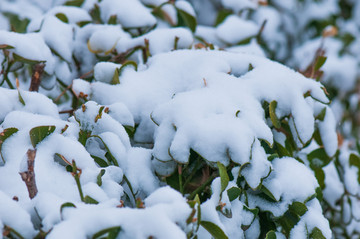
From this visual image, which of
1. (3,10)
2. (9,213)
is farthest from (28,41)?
(3,10)

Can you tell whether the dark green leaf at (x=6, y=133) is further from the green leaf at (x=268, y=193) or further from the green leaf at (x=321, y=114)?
the green leaf at (x=321, y=114)

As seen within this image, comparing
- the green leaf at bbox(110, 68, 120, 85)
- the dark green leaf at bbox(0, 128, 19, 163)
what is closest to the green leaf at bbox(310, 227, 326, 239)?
the green leaf at bbox(110, 68, 120, 85)

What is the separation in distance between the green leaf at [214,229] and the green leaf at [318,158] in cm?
63

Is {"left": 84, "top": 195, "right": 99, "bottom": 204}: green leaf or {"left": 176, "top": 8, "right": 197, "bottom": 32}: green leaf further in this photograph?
{"left": 176, "top": 8, "right": 197, "bottom": 32}: green leaf

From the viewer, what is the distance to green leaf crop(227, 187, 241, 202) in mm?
1073

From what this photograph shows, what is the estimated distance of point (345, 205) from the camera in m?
1.60

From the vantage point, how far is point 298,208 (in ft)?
3.78

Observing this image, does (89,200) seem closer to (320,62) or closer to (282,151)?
(282,151)

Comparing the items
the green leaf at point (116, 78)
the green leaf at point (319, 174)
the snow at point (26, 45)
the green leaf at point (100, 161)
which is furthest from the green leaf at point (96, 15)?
the green leaf at point (319, 174)

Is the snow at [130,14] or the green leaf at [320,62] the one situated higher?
the snow at [130,14]

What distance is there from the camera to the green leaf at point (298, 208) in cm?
114

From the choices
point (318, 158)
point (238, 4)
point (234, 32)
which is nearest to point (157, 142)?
point (318, 158)

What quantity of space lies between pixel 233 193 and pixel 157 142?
233mm

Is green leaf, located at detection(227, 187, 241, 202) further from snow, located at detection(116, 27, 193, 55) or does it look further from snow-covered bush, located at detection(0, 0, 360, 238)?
A: snow, located at detection(116, 27, 193, 55)
